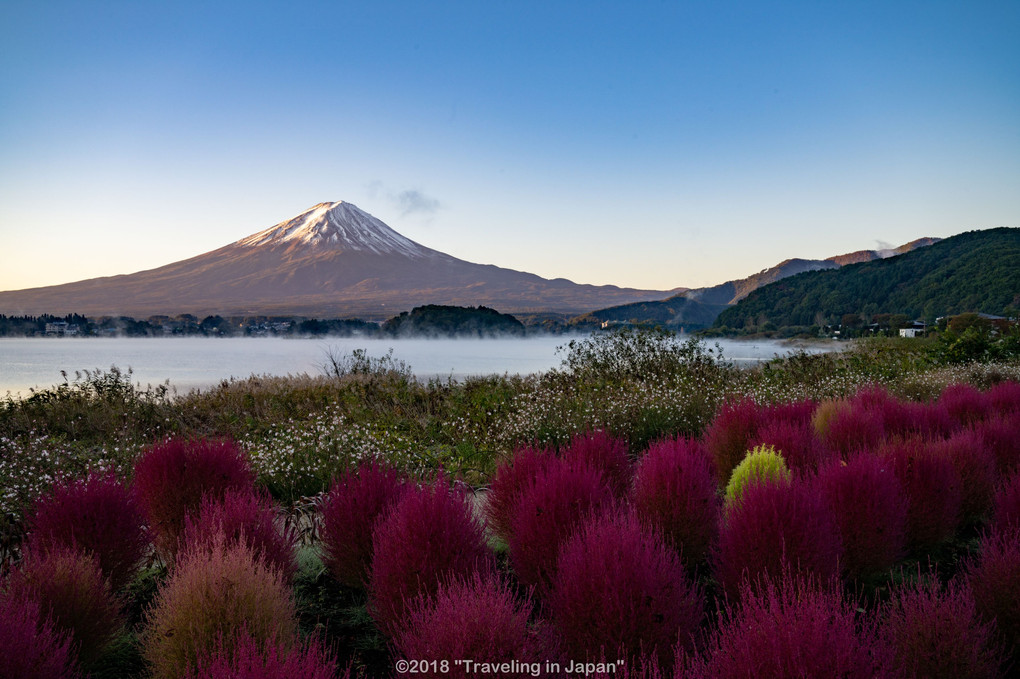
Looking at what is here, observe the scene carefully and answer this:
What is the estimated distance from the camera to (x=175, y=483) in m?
4.74

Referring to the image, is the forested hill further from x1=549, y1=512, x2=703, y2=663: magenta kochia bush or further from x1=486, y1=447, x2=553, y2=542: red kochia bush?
x1=549, y1=512, x2=703, y2=663: magenta kochia bush

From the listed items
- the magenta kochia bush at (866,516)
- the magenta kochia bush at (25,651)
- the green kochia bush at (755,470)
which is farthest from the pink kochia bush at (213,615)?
the magenta kochia bush at (866,516)

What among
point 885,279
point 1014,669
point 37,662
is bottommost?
point 1014,669

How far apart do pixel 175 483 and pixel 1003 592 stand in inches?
205

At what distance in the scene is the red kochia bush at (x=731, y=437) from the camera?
6.42 metres

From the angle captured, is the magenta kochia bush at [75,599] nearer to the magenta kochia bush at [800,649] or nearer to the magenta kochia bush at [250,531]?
the magenta kochia bush at [250,531]

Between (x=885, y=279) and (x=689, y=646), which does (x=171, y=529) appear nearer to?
(x=689, y=646)

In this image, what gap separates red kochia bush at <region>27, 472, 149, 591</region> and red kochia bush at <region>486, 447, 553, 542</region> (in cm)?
237

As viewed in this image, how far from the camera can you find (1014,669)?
3207 mm

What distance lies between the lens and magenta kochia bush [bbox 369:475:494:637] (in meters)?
3.26

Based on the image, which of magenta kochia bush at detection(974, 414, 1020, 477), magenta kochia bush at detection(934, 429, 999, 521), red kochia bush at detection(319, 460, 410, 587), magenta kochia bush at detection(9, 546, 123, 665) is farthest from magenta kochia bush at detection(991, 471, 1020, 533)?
magenta kochia bush at detection(9, 546, 123, 665)

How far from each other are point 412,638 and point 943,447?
199 inches

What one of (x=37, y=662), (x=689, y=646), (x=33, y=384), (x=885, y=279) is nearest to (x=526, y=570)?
(x=689, y=646)

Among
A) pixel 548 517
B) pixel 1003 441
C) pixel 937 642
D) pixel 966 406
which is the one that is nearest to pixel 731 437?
pixel 1003 441
